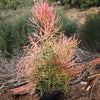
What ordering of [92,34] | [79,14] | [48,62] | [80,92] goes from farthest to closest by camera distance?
[79,14]
[92,34]
[80,92]
[48,62]

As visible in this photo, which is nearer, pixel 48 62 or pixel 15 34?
pixel 48 62

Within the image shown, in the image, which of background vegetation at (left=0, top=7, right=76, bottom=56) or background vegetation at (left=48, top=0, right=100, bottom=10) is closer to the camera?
background vegetation at (left=0, top=7, right=76, bottom=56)

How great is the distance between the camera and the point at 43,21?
5.57 feet

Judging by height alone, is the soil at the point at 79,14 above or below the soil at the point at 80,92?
above

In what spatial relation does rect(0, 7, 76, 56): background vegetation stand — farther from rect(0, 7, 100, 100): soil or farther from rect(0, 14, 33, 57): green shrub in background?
rect(0, 7, 100, 100): soil

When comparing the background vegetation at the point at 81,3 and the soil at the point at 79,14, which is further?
the background vegetation at the point at 81,3

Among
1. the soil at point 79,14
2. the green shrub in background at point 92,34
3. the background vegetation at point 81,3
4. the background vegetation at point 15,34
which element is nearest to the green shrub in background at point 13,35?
the background vegetation at point 15,34

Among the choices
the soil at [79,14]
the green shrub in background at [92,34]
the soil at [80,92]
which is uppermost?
the soil at [79,14]

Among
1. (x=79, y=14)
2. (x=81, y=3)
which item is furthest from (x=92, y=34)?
(x=81, y=3)

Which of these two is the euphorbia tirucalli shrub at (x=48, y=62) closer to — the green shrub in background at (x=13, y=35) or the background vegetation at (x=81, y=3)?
the green shrub in background at (x=13, y=35)

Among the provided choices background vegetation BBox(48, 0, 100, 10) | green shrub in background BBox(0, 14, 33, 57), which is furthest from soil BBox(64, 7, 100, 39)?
green shrub in background BBox(0, 14, 33, 57)

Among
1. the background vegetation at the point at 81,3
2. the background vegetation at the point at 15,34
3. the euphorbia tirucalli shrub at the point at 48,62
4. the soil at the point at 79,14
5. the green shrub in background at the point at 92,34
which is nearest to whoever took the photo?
the euphorbia tirucalli shrub at the point at 48,62

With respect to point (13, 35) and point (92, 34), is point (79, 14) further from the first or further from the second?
point (13, 35)

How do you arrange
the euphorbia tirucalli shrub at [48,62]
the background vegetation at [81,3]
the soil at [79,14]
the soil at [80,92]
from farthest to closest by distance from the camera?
the background vegetation at [81,3] < the soil at [79,14] < the soil at [80,92] < the euphorbia tirucalli shrub at [48,62]
